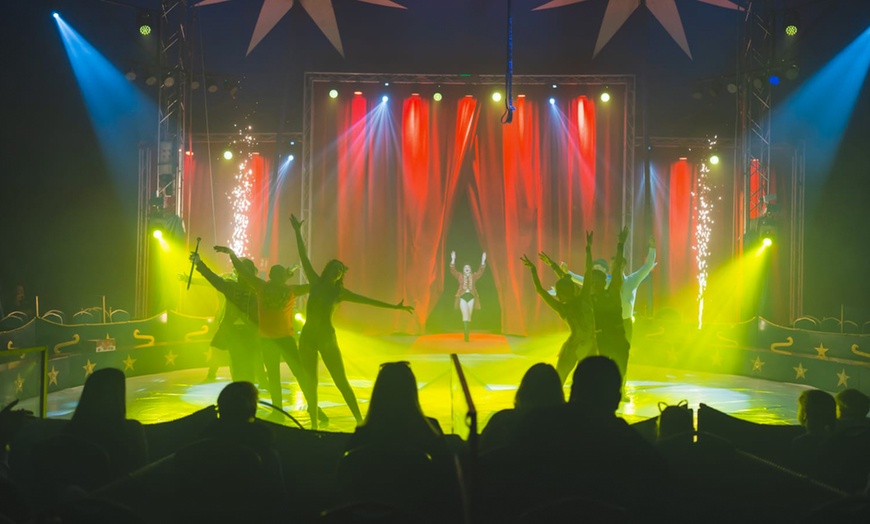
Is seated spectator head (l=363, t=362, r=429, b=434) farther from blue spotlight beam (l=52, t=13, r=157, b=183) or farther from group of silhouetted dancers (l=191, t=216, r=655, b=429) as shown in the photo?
blue spotlight beam (l=52, t=13, r=157, b=183)

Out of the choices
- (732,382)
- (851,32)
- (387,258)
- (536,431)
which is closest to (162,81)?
(387,258)

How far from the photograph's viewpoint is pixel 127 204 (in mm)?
15172

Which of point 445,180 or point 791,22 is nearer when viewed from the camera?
point 791,22

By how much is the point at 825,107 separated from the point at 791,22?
3.37m

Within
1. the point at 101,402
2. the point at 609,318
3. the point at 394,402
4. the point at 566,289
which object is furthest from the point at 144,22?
the point at 394,402

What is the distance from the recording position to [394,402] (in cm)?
331

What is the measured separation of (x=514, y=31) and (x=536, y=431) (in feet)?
46.0

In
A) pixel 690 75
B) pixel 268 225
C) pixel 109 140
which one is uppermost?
pixel 690 75

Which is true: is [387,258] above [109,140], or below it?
below

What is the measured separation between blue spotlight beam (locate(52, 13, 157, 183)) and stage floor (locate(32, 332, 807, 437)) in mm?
5861

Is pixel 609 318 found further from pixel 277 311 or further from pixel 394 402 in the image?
pixel 394 402

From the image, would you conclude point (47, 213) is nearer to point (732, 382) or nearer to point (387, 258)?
point (387, 258)

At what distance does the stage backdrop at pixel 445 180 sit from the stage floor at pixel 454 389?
1.91m

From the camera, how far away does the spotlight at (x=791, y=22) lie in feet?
39.9
